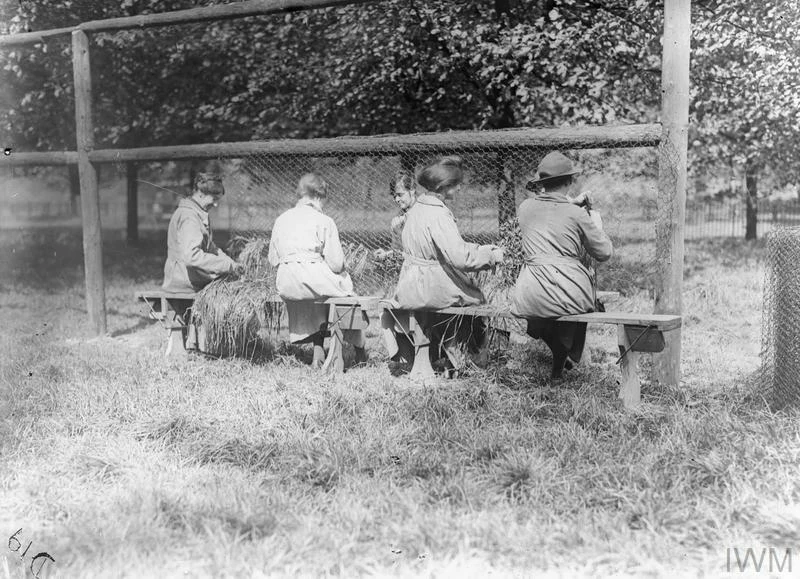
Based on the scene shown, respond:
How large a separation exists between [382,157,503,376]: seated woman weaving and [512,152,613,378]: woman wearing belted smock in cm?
48

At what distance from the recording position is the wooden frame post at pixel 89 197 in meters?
8.16

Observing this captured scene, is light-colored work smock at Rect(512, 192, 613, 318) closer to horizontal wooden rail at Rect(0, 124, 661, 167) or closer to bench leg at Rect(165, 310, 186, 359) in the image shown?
horizontal wooden rail at Rect(0, 124, 661, 167)

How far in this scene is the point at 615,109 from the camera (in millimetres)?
9219

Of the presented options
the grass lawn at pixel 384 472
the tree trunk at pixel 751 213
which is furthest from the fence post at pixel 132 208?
the tree trunk at pixel 751 213

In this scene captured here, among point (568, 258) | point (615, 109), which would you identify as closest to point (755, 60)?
point (615, 109)

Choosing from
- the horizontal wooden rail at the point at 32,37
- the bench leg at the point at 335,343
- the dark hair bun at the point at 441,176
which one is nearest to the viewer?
the dark hair bun at the point at 441,176

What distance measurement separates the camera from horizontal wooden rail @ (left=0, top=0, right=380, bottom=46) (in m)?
6.75

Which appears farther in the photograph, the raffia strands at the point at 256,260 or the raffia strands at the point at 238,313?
the raffia strands at the point at 256,260

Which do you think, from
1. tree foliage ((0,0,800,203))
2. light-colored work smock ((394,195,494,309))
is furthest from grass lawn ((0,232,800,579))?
tree foliage ((0,0,800,203))

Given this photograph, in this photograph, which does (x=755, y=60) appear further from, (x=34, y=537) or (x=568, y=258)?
(x=34, y=537)

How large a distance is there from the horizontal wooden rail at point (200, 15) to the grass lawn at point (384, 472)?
295 centimetres

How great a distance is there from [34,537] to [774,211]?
2259 centimetres

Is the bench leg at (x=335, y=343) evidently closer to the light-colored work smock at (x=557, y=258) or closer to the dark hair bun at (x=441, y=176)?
the dark hair bun at (x=441, y=176)

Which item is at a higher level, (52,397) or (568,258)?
(568,258)
